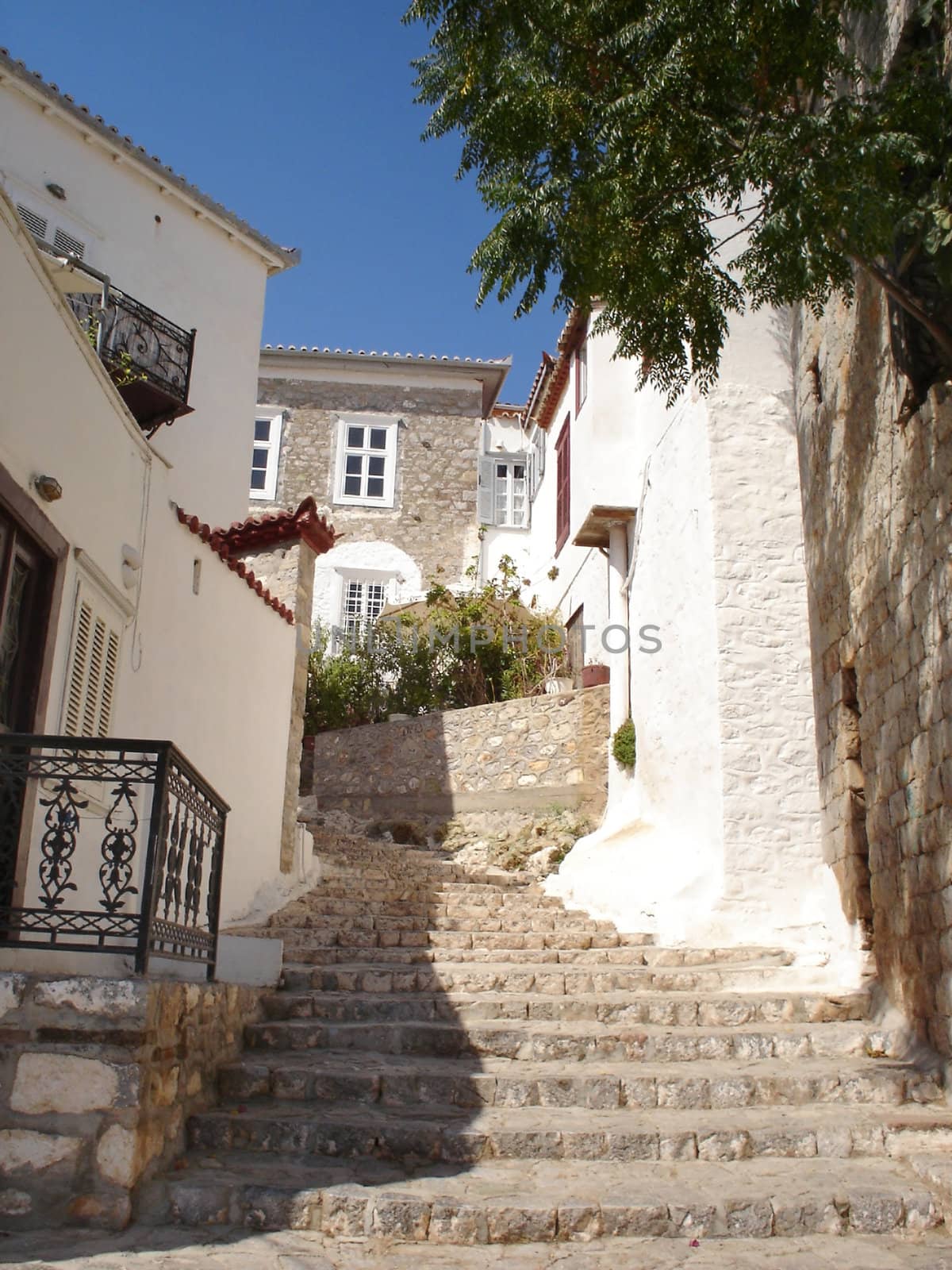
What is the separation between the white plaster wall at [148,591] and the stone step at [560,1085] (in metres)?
1.65

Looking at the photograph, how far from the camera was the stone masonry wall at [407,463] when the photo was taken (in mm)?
21312

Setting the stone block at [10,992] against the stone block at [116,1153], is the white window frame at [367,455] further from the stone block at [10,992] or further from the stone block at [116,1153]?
the stone block at [116,1153]

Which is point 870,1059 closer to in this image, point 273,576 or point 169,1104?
point 169,1104

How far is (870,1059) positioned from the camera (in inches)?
233

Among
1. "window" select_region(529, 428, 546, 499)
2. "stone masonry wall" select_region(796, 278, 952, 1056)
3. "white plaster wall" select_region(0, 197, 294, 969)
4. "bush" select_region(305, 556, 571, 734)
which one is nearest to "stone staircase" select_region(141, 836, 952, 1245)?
"stone masonry wall" select_region(796, 278, 952, 1056)

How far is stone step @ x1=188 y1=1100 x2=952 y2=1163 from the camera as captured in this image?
4.66m

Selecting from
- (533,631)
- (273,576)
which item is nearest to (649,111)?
(273,576)

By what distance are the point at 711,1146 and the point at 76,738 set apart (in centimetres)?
311

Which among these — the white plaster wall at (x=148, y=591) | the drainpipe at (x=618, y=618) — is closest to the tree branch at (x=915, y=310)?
the white plaster wall at (x=148, y=591)

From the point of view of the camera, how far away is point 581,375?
15766mm

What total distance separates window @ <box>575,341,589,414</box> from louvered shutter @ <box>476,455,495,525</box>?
5560 millimetres

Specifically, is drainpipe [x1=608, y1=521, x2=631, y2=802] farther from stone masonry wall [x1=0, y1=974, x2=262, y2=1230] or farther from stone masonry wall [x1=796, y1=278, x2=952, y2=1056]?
stone masonry wall [x1=0, y1=974, x2=262, y2=1230]

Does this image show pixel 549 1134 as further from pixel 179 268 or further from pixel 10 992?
pixel 179 268

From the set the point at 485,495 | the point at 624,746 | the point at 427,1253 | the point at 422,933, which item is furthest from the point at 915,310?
the point at 485,495
